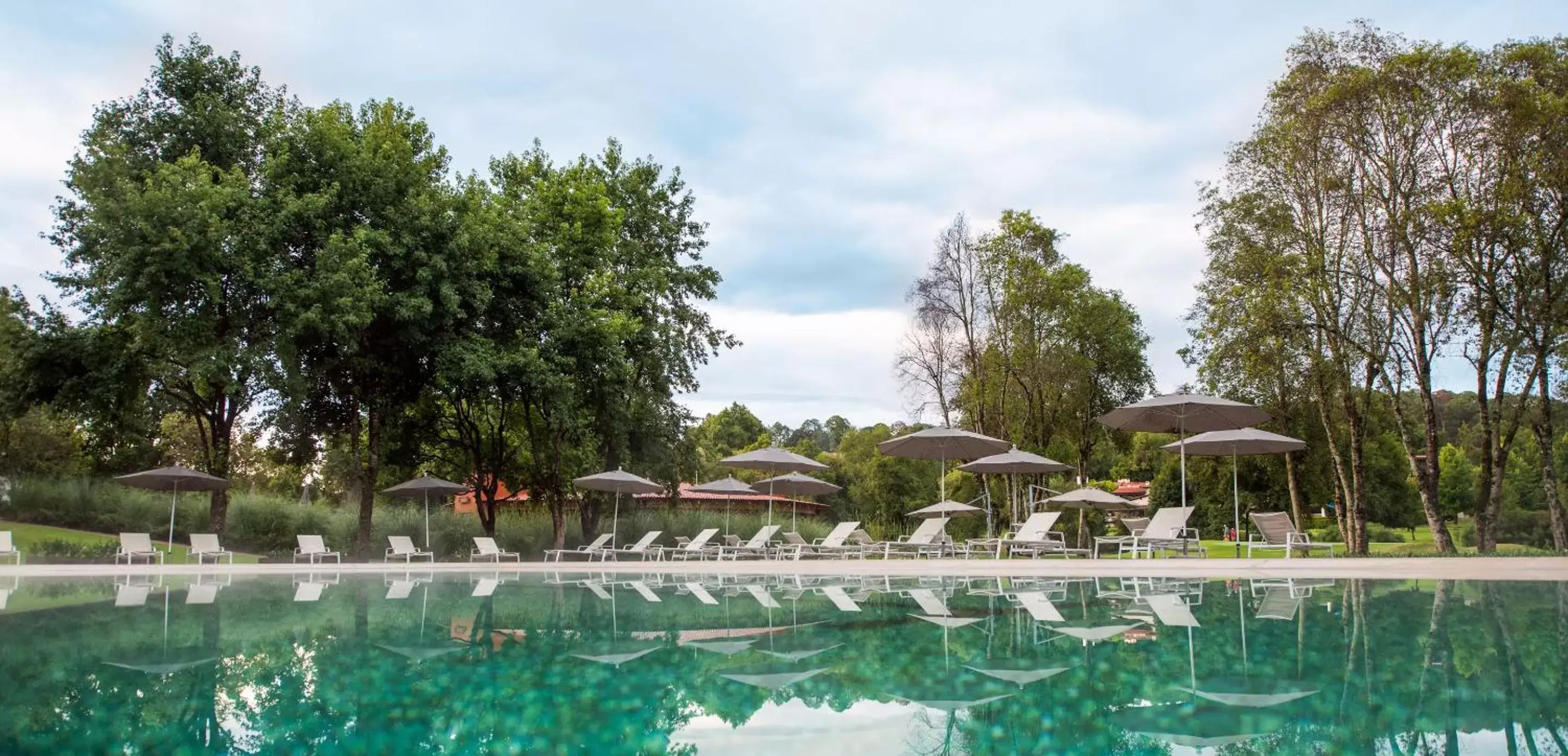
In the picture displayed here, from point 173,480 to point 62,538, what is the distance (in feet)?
12.2

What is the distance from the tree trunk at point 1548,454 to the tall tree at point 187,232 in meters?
23.1

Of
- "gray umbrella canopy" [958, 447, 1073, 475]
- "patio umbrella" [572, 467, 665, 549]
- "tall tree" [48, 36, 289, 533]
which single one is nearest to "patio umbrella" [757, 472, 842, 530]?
"patio umbrella" [572, 467, 665, 549]

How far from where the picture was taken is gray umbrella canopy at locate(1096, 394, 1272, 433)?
53.3 ft

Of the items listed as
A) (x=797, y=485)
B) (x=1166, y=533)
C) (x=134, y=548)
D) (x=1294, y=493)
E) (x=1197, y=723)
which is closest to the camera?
(x=1197, y=723)

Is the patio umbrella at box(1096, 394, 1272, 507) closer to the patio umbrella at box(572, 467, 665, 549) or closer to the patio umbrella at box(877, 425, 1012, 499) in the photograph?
the patio umbrella at box(877, 425, 1012, 499)

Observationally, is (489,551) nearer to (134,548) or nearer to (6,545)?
(134,548)

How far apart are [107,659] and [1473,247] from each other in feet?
69.2

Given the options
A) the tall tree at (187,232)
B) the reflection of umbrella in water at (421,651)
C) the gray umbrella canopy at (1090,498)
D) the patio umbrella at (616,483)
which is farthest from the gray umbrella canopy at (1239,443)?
the tall tree at (187,232)

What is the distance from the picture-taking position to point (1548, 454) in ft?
61.5

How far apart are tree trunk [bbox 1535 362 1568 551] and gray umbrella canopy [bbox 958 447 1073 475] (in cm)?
854

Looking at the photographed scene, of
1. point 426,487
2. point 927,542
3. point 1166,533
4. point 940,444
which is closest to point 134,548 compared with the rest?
point 426,487

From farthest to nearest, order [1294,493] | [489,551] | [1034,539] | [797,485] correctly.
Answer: [1294,493]
[797,485]
[489,551]
[1034,539]

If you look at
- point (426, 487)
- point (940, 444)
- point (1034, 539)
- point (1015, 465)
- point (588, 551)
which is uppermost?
point (940, 444)

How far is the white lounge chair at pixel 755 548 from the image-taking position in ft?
64.0
